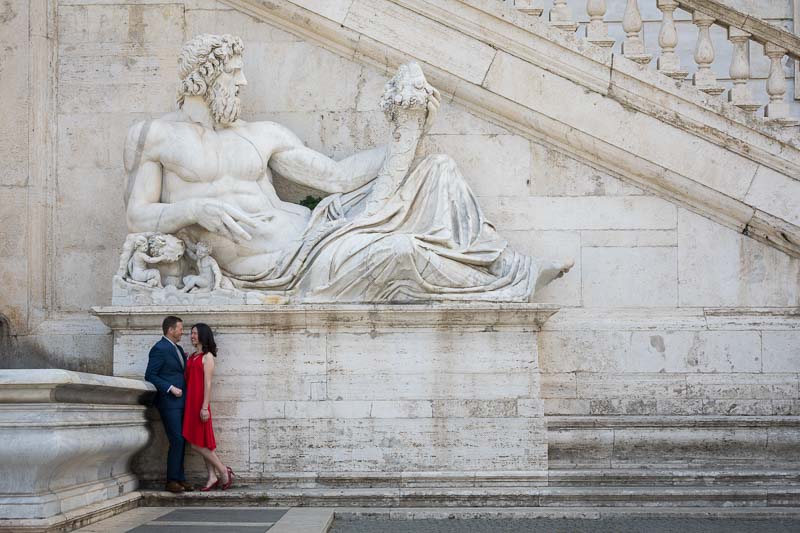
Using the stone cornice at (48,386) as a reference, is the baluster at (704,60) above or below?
above

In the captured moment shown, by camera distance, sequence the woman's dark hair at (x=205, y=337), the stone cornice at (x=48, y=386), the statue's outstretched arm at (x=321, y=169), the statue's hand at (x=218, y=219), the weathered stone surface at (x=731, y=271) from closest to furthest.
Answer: the stone cornice at (x=48, y=386) < the woman's dark hair at (x=205, y=337) < the statue's hand at (x=218, y=219) < the statue's outstretched arm at (x=321, y=169) < the weathered stone surface at (x=731, y=271)

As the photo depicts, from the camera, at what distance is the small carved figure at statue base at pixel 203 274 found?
943 centimetres

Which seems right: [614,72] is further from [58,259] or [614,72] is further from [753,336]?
[58,259]

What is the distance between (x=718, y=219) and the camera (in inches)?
398

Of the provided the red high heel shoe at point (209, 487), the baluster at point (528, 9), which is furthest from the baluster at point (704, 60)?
the red high heel shoe at point (209, 487)

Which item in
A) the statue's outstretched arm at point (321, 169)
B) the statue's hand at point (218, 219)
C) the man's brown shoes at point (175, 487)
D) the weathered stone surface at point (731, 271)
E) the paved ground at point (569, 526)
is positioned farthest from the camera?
the weathered stone surface at point (731, 271)

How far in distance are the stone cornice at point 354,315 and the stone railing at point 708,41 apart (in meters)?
2.49

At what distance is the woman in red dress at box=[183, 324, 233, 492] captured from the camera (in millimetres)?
8812

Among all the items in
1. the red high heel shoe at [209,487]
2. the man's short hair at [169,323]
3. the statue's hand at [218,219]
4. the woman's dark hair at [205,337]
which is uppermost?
the statue's hand at [218,219]

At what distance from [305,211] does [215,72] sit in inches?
51.7

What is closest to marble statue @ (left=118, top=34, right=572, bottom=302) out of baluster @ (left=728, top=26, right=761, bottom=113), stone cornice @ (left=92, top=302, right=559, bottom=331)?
stone cornice @ (left=92, top=302, right=559, bottom=331)

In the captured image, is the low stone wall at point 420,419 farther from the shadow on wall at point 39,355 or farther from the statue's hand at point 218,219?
the shadow on wall at point 39,355

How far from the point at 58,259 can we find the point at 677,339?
5206 mm

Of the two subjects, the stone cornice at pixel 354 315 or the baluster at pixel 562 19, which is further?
the baluster at pixel 562 19
